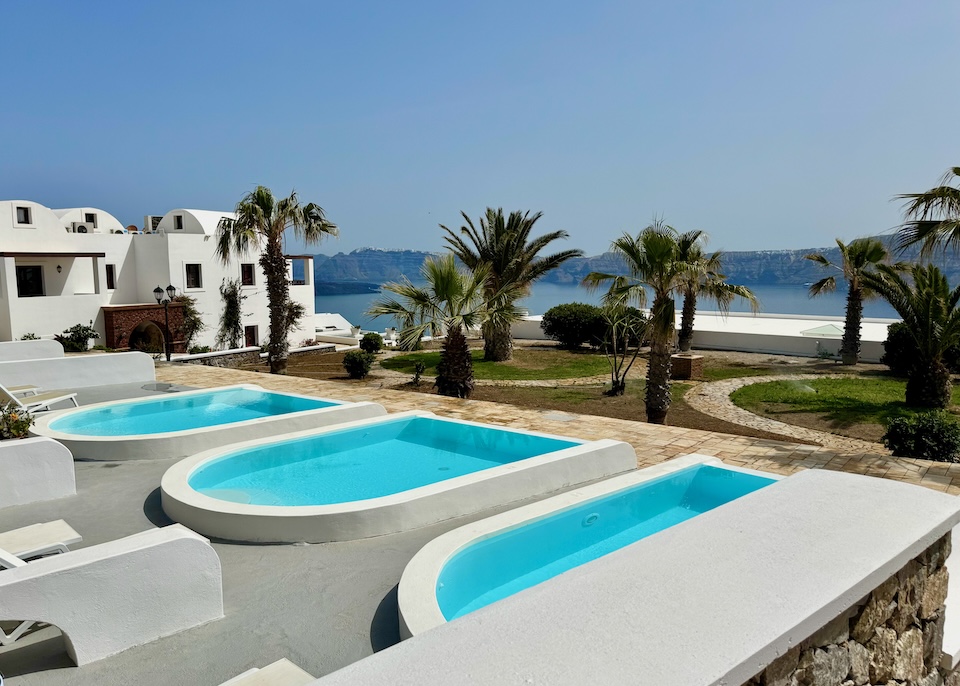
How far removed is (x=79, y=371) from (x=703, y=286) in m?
19.8

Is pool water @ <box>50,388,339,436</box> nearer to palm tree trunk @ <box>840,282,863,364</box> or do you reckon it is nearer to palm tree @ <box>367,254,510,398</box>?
palm tree @ <box>367,254,510,398</box>

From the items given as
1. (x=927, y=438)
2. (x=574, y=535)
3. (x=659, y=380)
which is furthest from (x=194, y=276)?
(x=927, y=438)

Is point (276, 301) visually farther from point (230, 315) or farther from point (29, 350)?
point (230, 315)

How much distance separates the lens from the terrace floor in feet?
12.6

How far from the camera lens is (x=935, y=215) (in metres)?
11.4

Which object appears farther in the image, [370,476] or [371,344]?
[371,344]

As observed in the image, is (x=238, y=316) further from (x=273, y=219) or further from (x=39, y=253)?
(x=273, y=219)

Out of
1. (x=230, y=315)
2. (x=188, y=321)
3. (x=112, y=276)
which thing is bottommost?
(x=188, y=321)

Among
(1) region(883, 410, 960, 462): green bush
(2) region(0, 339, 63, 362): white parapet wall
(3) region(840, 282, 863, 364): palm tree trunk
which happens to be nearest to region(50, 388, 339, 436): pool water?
(2) region(0, 339, 63, 362): white parapet wall

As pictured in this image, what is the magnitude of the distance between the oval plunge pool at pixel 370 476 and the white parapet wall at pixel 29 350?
911 cm

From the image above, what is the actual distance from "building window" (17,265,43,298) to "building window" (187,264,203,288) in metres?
6.00

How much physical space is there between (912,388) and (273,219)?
1869cm

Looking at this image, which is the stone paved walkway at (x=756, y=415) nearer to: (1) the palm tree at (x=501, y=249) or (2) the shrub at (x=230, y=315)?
(1) the palm tree at (x=501, y=249)

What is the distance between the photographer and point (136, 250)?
31.8 m
